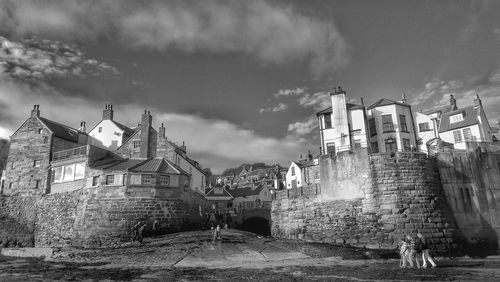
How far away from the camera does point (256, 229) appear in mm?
46781

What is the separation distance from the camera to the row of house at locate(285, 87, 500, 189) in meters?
36.5

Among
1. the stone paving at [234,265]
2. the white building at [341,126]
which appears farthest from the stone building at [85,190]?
the white building at [341,126]

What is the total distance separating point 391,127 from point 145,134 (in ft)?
87.7

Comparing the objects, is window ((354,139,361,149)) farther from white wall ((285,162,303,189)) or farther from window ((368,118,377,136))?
white wall ((285,162,303,189))

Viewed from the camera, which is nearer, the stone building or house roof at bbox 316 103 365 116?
the stone building

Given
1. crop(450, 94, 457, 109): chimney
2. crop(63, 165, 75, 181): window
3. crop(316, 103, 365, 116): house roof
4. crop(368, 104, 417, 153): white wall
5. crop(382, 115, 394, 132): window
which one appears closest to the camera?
crop(63, 165, 75, 181): window

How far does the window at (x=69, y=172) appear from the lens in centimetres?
3375

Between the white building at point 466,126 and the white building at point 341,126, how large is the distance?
12.1m

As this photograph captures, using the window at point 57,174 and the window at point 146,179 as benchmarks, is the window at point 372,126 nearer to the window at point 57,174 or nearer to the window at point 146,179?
the window at point 146,179

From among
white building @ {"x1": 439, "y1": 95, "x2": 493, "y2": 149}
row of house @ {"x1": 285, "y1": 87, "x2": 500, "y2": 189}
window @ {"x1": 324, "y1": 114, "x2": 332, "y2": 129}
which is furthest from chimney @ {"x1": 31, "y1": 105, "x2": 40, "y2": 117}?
white building @ {"x1": 439, "y1": 95, "x2": 493, "y2": 149}

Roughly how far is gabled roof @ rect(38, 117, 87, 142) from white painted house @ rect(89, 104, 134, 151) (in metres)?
2.26

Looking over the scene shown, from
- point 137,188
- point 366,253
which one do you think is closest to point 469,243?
point 366,253

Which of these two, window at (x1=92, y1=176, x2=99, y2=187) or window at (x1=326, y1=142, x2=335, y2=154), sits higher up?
window at (x1=326, y1=142, x2=335, y2=154)

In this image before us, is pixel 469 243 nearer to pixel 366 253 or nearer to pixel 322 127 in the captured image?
pixel 366 253
